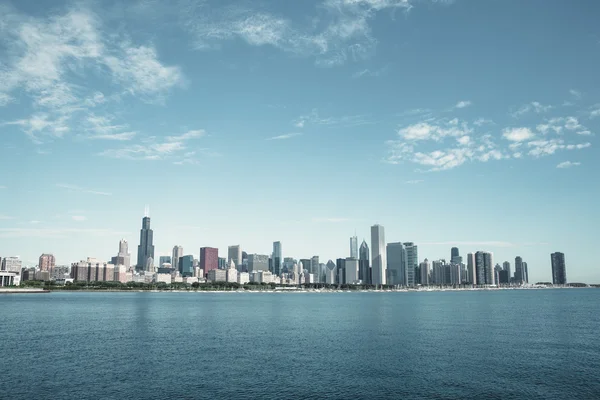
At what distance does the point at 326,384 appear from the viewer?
66438 millimetres

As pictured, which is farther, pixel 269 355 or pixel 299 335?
pixel 299 335

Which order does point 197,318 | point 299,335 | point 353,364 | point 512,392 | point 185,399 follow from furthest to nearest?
point 197,318
point 299,335
point 353,364
point 512,392
point 185,399

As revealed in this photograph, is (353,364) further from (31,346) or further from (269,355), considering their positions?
(31,346)

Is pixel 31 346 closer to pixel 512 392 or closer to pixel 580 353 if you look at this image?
pixel 512 392

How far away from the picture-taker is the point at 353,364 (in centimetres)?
7912

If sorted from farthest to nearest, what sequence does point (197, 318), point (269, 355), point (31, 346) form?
point (197, 318), point (31, 346), point (269, 355)

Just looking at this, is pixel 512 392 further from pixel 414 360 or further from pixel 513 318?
pixel 513 318

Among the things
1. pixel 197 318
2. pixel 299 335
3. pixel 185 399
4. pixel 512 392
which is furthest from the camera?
pixel 197 318

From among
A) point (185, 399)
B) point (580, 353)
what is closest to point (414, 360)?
point (580, 353)

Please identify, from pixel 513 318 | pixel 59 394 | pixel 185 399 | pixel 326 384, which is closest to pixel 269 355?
pixel 326 384

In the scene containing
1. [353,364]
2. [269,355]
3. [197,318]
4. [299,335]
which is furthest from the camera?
[197,318]

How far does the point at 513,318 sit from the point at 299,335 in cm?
8488

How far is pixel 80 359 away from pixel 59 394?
22173mm

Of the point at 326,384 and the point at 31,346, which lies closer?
the point at 326,384
